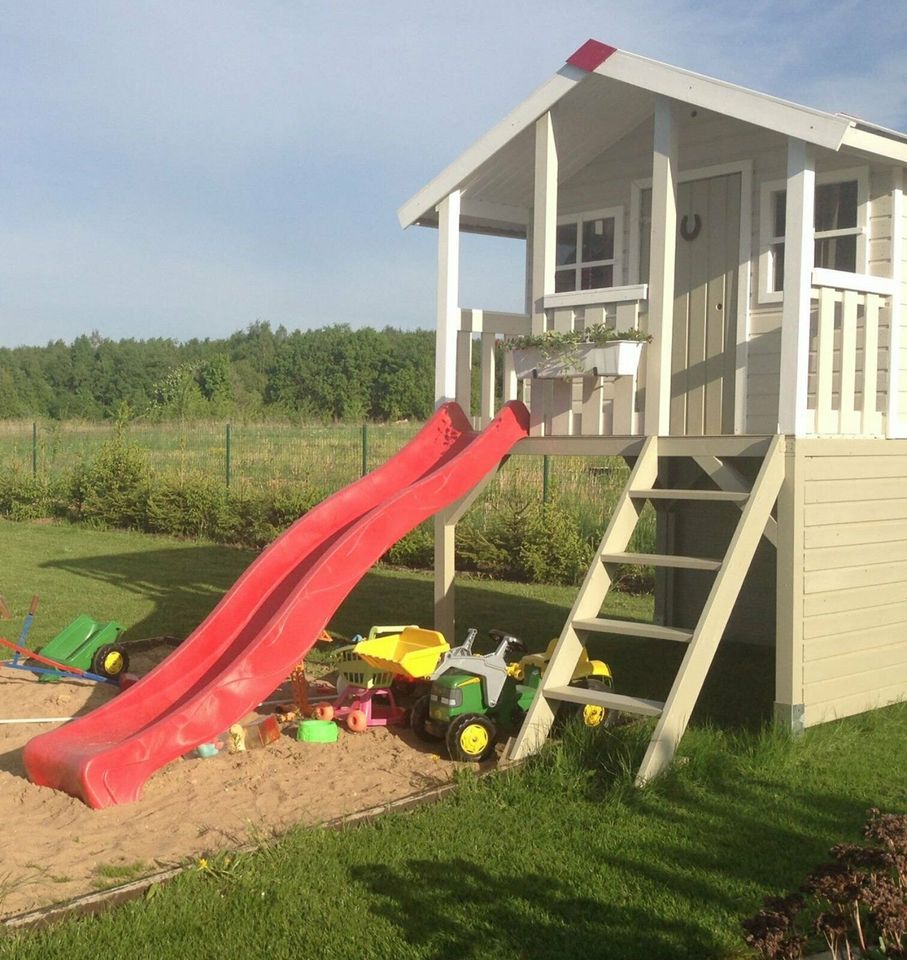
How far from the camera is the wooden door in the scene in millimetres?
7773

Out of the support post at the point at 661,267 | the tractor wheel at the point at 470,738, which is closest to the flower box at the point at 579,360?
the support post at the point at 661,267

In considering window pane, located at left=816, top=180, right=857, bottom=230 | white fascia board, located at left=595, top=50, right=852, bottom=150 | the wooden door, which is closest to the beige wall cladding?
the wooden door

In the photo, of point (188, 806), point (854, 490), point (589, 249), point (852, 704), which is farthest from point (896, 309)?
point (188, 806)

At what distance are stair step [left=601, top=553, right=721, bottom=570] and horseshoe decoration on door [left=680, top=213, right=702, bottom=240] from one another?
2952mm

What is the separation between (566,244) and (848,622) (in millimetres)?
4086

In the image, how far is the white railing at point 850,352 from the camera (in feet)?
20.8

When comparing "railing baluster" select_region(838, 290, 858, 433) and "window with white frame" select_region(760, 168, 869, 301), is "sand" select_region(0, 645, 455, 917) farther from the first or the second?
"window with white frame" select_region(760, 168, 869, 301)

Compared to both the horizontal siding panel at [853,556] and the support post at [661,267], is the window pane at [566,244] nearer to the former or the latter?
the support post at [661,267]

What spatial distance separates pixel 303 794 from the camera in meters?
5.34

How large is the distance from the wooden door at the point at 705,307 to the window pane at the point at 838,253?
547 millimetres

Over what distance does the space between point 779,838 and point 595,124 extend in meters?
5.36

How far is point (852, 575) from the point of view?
643 centimetres

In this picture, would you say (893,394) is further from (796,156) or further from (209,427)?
(209,427)

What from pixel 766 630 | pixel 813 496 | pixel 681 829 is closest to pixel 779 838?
pixel 681 829
